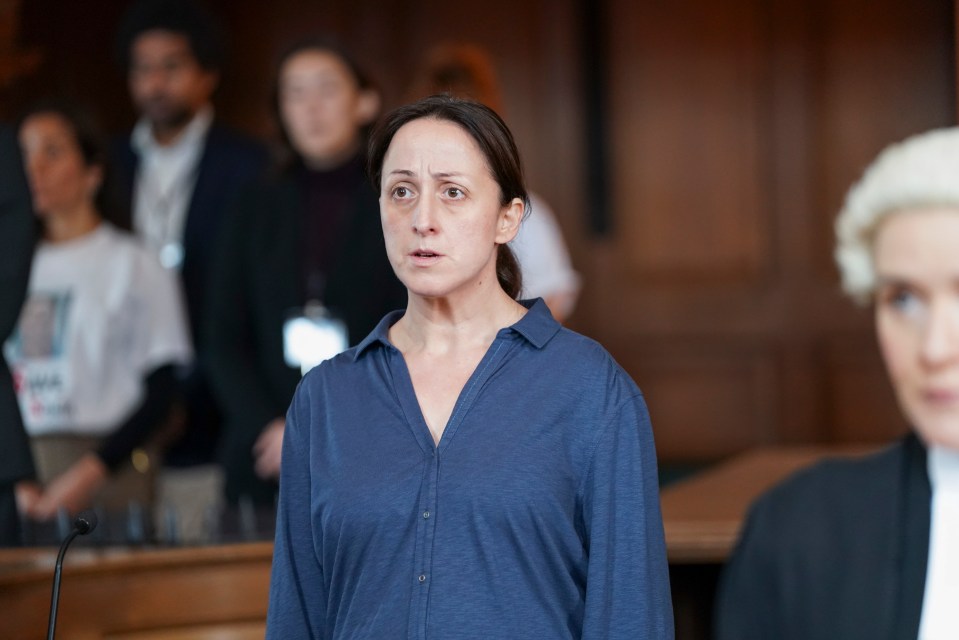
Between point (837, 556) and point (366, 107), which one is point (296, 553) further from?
point (366, 107)

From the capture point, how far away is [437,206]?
1.70 meters

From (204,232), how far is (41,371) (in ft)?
3.52

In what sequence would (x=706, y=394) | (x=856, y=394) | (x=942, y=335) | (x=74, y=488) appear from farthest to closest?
(x=706, y=394)
(x=856, y=394)
(x=74, y=488)
(x=942, y=335)

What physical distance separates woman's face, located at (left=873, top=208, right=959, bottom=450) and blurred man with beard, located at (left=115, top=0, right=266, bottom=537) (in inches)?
141

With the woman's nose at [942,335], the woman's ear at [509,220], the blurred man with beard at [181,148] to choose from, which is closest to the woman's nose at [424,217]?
the woman's ear at [509,220]

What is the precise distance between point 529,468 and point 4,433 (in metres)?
1.23

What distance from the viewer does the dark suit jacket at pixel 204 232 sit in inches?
184

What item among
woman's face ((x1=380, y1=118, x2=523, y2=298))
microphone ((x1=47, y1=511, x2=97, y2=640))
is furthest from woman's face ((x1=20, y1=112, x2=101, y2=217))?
woman's face ((x1=380, y1=118, x2=523, y2=298))

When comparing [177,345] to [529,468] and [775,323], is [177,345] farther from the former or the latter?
[775,323]

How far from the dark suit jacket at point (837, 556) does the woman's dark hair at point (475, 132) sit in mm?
480

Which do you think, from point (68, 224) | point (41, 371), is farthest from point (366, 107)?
point (41, 371)

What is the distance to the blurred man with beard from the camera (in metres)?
4.98

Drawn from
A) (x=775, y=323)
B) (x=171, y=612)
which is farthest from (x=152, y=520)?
(x=775, y=323)

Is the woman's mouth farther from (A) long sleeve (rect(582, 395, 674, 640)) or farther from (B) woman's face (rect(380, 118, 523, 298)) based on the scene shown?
(A) long sleeve (rect(582, 395, 674, 640))
